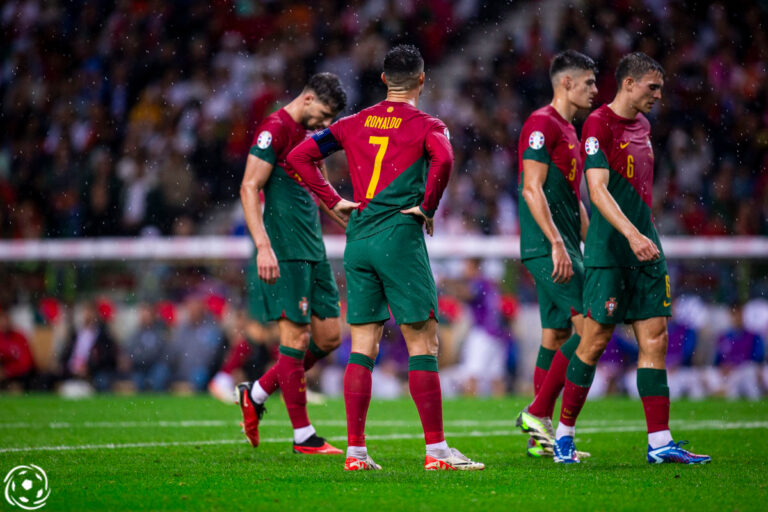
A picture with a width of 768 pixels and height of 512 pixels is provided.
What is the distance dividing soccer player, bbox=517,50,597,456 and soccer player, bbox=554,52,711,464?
341 mm

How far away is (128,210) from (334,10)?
21.7 ft

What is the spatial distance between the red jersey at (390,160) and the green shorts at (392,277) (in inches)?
2.9

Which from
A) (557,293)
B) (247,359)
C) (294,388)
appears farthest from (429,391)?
(247,359)

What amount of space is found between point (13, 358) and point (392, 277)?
11.5 m

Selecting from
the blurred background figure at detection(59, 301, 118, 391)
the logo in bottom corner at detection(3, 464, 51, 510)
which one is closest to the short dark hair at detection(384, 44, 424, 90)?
the logo in bottom corner at detection(3, 464, 51, 510)

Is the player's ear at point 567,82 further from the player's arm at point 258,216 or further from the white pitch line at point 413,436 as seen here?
the white pitch line at point 413,436

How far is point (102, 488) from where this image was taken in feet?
16.6

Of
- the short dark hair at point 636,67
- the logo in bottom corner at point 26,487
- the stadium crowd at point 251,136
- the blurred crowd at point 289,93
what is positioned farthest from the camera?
the blurred crowd at point 289,93

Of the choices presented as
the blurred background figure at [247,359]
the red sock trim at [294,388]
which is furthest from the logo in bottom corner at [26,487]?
the blurred background figure at [247,359]

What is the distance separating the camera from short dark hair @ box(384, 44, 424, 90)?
579cm

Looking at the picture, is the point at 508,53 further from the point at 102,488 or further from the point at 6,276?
the point at 102,488

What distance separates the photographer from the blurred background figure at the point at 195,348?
15.4 m

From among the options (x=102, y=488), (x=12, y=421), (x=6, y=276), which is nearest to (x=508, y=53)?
(x=6, y=276)

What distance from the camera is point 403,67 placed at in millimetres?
5805
